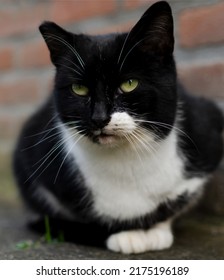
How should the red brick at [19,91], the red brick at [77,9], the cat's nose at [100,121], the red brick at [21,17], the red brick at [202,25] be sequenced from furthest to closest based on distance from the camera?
the red brick at [19,91] → the red brick at [21,17] → the red brick at [77,9] → the red brick at [202,25] → the cat's nose at [100,121]

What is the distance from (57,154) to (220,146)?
0.45 m

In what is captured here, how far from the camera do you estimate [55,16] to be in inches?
71.9

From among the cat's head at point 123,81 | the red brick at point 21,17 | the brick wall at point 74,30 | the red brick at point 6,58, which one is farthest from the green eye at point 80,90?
the red brick at point 6,58

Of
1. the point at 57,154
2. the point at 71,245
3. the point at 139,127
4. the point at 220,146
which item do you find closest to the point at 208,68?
the point at 220,146

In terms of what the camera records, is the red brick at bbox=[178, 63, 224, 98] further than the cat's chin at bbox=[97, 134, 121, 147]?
Yes

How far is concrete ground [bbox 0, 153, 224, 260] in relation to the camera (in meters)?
1.15

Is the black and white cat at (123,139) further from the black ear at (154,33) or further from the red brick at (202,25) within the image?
the red brick at (202,25)

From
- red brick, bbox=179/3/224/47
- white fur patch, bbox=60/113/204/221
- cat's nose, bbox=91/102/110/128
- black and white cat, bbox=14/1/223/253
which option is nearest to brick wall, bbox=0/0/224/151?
red brick, bbox=179/3/224/47

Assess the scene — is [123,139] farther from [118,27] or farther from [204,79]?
[118,27]

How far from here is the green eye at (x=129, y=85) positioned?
41.4 inches

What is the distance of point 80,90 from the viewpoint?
110 centimetres

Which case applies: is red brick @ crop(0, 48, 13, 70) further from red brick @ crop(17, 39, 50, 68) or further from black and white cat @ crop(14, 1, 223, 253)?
black and white cat @ crop(14, 1, 223, 253)

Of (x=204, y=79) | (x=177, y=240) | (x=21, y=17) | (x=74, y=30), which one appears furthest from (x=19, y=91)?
(x=177, y=240)
